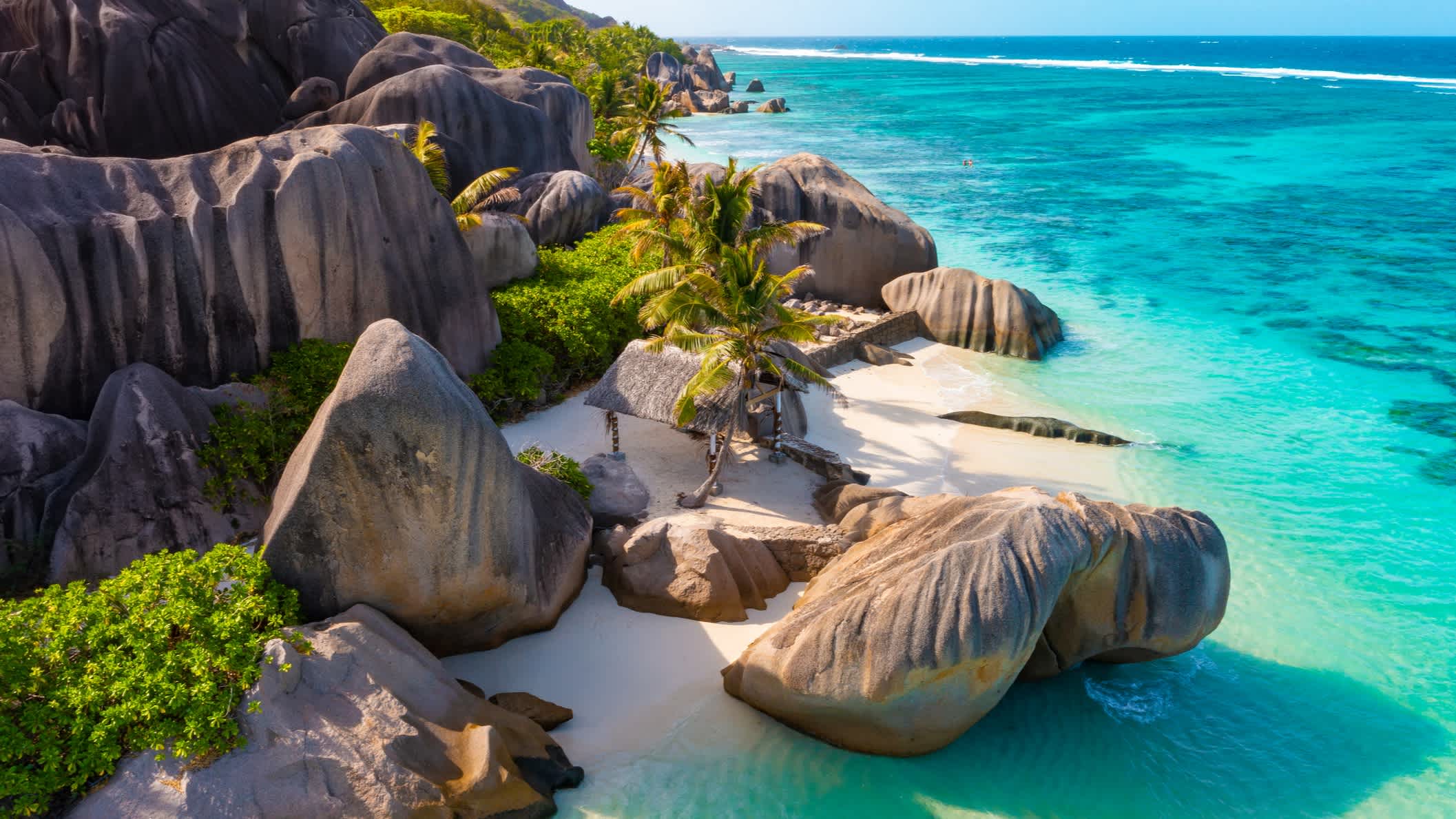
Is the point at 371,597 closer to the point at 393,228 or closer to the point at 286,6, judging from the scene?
the point at 393,228

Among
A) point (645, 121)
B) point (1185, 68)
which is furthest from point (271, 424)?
point (1185, 68)

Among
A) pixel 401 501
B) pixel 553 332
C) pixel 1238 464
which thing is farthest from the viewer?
pixel 1238 464

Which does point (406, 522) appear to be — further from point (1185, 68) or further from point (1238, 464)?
point (1185, 68)

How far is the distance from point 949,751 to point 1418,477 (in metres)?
14.9

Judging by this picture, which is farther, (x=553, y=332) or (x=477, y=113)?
(x=477, y=113)

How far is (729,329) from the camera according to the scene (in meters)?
16.3

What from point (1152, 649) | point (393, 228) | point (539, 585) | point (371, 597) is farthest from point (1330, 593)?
point (393, 228)

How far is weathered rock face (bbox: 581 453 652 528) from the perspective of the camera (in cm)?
1536

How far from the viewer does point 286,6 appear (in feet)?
103

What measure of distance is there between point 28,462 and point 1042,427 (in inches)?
732

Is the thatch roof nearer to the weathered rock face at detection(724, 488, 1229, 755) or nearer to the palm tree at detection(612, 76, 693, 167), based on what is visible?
the weathered rock face at detection(724, 488, 1229, 755)

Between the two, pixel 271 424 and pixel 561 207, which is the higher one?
pixel 561 207

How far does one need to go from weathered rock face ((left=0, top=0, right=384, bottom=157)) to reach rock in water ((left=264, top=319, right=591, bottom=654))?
20.1 meters

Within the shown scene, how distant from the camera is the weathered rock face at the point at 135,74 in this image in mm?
25797
